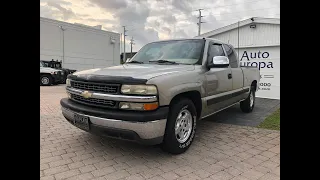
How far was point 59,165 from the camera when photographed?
3.30 m

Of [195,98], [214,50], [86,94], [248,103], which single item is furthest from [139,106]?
[248,103]

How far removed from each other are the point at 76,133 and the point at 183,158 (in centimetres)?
225

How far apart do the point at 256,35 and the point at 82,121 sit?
8.82m

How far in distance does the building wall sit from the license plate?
28.4 feet

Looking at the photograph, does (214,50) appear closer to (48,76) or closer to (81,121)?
(81,121)

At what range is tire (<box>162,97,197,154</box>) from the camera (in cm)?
343

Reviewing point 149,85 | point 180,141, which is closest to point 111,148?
point 180,141

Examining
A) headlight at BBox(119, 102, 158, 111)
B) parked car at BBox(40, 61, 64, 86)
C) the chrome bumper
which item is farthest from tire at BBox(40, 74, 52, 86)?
headlight at BBox(119, 102, 158, 111)

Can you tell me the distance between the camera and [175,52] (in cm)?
462

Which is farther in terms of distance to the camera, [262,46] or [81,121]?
[262,46]

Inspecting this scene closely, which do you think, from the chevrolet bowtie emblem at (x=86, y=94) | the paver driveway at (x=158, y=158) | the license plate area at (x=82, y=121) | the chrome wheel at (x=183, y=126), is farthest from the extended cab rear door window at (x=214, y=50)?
the license plate area at (x=82, y=121)

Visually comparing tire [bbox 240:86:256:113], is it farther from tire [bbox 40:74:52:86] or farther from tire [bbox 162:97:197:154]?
tire [bbox 40:74:52:86]

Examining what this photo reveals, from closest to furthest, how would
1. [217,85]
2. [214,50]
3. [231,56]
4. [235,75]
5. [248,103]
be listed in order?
[217,85] < [214,50] < [235,75] < [231,56] < [248,103]

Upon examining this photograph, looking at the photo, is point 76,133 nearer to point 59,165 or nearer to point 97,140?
point 97,140
